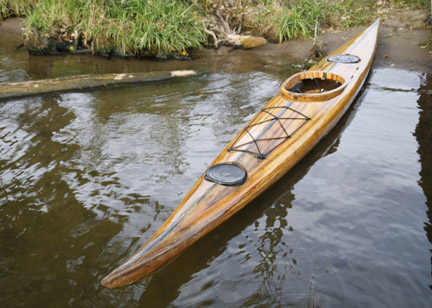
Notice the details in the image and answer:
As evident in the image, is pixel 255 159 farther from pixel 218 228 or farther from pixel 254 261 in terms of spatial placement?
pixel 254 261

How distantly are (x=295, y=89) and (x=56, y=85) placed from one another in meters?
3.55

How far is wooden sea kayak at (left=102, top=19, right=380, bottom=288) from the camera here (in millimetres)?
2303

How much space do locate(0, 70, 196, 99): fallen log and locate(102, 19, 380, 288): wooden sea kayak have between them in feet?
7.98

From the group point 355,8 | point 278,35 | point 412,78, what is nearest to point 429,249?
point 412,78

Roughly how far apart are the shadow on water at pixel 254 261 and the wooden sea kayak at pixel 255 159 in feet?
0.57

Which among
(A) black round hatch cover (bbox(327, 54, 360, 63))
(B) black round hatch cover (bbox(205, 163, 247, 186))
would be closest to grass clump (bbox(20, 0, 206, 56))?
(A) black round hatch cover (bbox(327, 54, 360, 63))

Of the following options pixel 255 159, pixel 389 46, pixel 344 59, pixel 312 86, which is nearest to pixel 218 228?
pixel 255 159

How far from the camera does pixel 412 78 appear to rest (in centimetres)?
564

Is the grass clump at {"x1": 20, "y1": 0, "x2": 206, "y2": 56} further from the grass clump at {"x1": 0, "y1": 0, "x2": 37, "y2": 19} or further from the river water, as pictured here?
the river water

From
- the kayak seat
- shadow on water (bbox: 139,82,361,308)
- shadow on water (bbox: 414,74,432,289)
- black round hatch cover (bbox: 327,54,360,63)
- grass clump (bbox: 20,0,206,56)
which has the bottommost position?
shadow on water (bbox: 139,82,361,308)

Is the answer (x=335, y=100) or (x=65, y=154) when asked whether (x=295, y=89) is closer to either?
(x=335, y=100)

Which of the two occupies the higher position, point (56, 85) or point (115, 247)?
point (56, 85)

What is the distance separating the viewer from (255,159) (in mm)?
3207

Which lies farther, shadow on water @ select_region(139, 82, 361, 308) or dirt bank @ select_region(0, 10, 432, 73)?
dirt bank @ select_region(0, 10, 432, 73)
